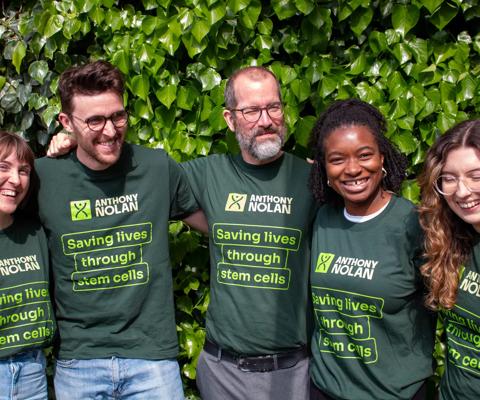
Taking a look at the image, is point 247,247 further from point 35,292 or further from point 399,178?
point 35,292

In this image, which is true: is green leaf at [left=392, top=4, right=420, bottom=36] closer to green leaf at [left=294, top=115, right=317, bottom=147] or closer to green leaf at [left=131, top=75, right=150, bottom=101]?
green leaf at [left=294, top=115, right=317, bottom=147]

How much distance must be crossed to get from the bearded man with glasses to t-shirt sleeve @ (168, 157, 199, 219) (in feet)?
0.53

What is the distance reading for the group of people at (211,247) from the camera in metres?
2.45

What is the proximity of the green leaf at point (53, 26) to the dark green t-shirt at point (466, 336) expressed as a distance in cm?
230

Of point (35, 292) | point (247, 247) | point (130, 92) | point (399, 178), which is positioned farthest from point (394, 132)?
point (35, 292)

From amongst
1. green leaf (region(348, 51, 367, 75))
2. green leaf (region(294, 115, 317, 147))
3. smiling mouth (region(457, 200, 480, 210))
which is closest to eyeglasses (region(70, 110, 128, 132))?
green leaf (region(294, 115, 317, 147))

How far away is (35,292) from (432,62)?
7.04ft

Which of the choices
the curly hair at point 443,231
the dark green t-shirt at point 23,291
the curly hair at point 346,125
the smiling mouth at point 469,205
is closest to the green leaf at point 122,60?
the dark green t-shirt at point 23,291

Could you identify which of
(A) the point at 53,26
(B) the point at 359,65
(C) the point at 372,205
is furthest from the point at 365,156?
(A) the point at 53,26

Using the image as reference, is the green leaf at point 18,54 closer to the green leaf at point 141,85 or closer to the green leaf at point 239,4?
the green leaf at point 141,85

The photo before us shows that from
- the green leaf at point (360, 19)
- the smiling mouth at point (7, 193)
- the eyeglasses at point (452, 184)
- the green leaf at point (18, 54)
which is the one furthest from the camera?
the green leaf at point (18, 54)

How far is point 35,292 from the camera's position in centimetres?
263

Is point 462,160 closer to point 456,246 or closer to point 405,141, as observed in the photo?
point 456,246

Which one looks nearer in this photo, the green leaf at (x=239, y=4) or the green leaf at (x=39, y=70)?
the green leaf at (x=239, y=4)
